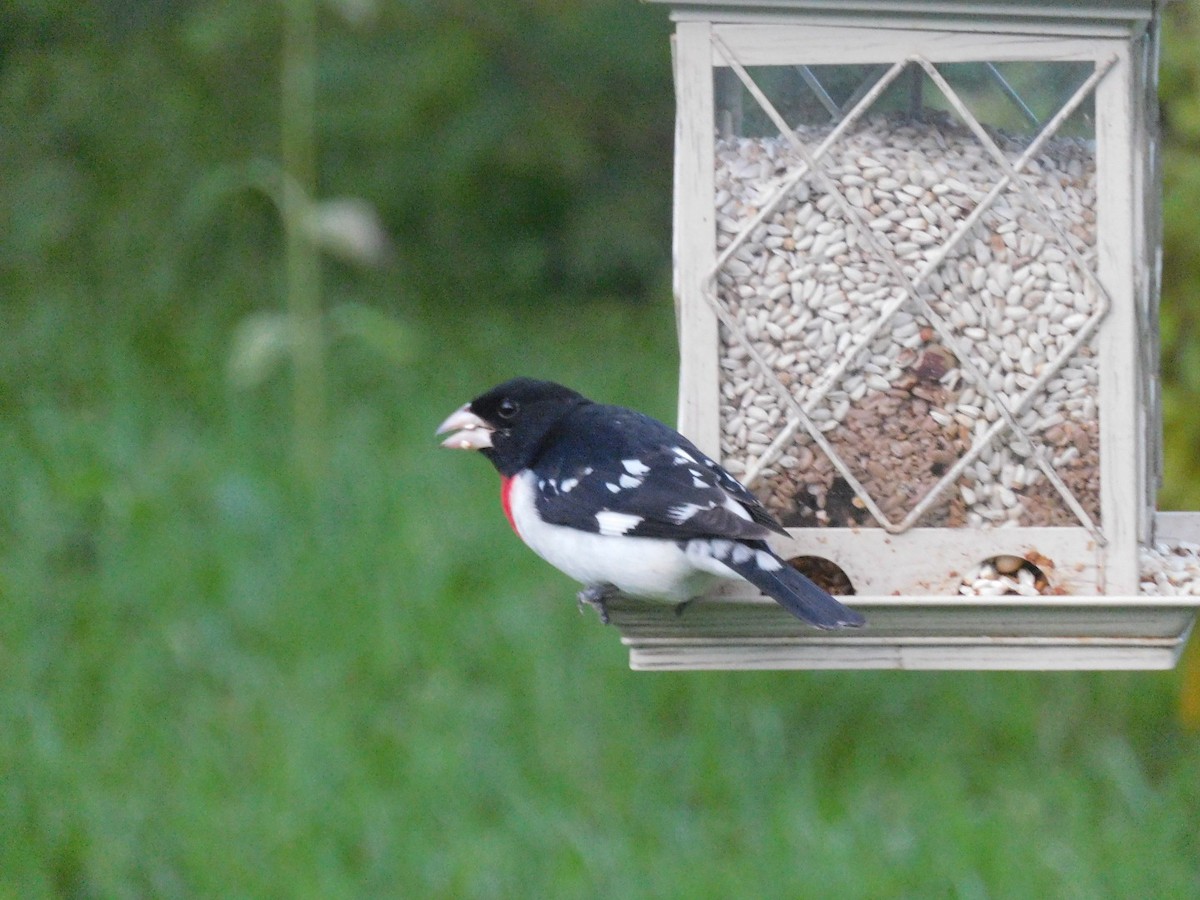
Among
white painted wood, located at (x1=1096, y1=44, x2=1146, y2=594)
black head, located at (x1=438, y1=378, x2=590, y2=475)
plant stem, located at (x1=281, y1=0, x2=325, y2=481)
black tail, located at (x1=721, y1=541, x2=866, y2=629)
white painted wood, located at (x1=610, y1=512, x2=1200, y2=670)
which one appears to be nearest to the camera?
black tail, located at (x1=721, y1=541, x2=866, y2=629)

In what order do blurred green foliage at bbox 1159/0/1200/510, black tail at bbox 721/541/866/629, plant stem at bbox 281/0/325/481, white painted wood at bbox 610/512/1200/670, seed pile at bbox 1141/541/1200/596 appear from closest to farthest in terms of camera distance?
black tail at bbox 721/541/866/629
white painted wood at bbox 610/512/1200/670
seed pile at bbox 1141/541/1200/596
blurred green foliage at bbox 1159/0/1200/510
plant stem at bbox 281/0/325/481

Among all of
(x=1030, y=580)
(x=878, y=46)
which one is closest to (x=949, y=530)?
(x=1030, y=580)

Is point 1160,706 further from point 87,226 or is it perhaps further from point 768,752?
point 87,226

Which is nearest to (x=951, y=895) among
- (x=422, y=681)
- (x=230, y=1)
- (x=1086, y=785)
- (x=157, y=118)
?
(x=1086, y=785)

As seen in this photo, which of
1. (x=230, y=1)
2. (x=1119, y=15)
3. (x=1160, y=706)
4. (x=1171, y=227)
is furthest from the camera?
(x=230, y=1)

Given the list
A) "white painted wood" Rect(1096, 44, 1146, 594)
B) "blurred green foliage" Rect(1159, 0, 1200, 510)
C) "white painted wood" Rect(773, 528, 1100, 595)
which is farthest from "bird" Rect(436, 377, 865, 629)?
"blurred green foliage" Rect(1159, 0, 1200, 510)

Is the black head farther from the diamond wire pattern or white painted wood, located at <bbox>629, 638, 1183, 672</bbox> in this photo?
white painted wood, located at <bbox>629, 638, 1183, 672</bbox>

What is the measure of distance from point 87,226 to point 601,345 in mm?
2712

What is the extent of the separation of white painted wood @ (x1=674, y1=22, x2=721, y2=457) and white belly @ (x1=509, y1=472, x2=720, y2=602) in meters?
0.26

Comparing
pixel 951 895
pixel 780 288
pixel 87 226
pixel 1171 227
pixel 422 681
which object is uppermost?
pixel 87 226

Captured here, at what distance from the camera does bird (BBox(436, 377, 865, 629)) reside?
218 centimetres

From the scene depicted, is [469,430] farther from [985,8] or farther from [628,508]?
[985,8]

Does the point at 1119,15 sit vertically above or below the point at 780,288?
above

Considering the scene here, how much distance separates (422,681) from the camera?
16.6 feet
